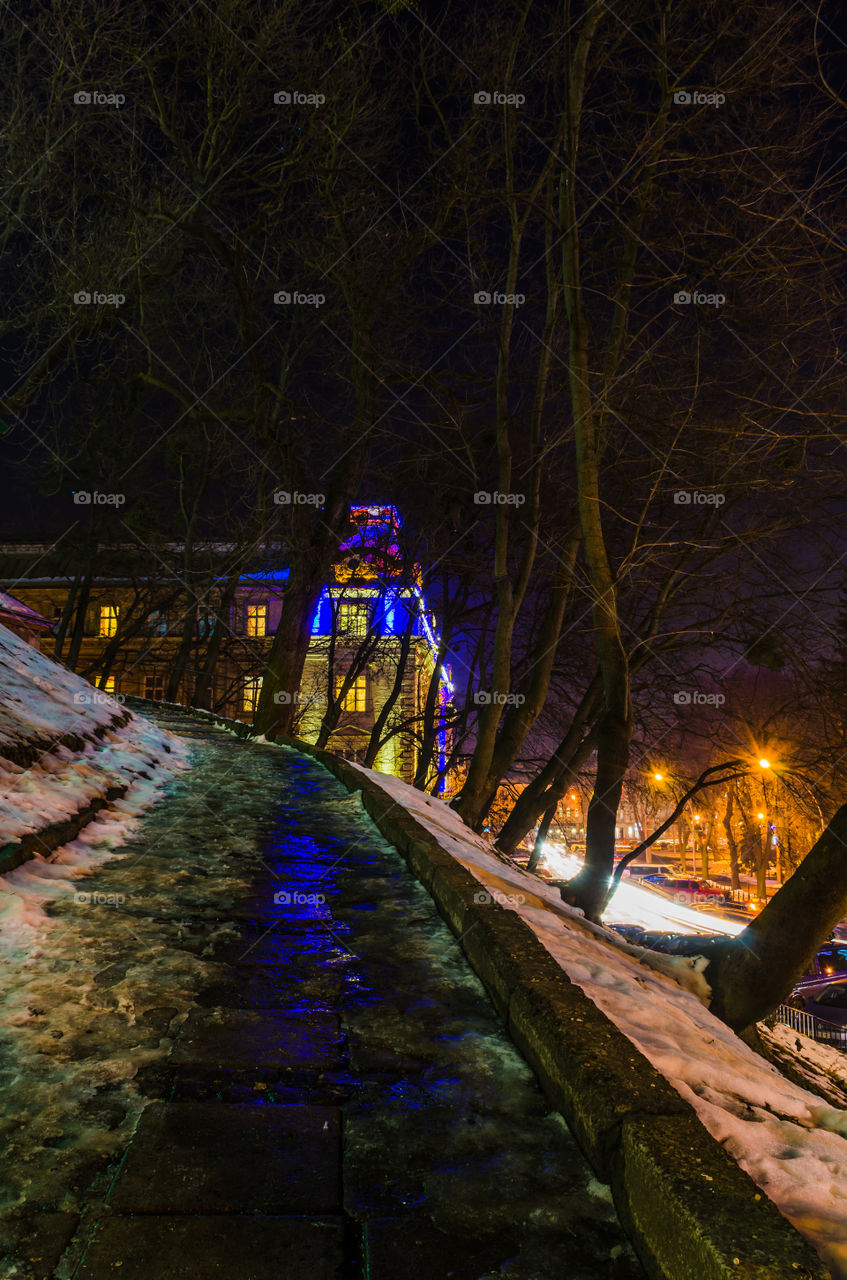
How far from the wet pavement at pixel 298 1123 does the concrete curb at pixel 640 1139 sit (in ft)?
0.28

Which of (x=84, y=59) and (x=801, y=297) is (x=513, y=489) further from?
(x=84, y=59)

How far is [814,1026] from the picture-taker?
48.4 ft

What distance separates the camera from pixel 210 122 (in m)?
12.8

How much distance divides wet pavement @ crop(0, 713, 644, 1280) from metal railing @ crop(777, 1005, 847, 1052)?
44.6 feet

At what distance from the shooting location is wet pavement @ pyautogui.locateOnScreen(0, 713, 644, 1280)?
1842mm

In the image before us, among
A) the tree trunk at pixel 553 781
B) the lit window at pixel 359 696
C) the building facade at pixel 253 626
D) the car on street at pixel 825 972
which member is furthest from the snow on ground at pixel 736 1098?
the lit window at pixel 359 696

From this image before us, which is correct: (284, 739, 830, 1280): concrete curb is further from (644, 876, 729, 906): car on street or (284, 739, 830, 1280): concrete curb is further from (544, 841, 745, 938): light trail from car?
(644, 876, 729, 906): car on street

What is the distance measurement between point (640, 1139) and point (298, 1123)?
1.00 m

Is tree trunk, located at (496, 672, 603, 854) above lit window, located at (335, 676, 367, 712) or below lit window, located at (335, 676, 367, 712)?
below

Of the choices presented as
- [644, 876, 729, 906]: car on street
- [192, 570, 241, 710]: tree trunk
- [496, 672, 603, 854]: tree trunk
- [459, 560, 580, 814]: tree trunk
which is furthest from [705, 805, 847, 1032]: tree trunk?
[644, 876, 729, 906]: car on street

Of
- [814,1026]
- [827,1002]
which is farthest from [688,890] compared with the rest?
[814,1026]

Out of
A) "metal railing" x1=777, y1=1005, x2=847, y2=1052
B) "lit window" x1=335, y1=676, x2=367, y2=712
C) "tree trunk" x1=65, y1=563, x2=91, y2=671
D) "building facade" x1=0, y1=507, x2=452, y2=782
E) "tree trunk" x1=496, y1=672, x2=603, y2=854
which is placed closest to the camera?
"tree trunk" x1=496, y1=672, x2=603, y2=854

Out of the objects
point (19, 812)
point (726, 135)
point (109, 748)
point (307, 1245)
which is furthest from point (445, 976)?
point (726, 135)

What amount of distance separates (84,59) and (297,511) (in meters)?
7.19
